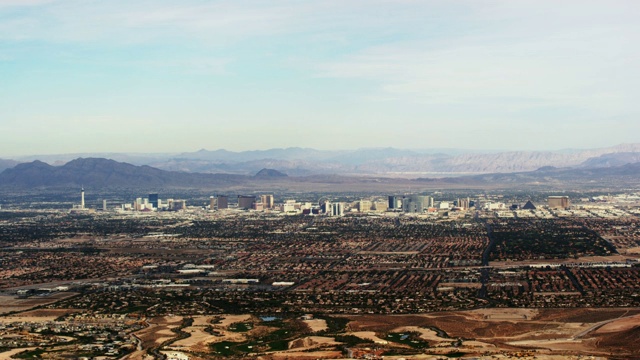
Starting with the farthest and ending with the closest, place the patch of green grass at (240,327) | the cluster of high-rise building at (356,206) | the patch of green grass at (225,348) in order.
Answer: the cluster of high-rise building at (356,206) → the patch of green grass at (240,327) → the patch of green grass at (225,348)

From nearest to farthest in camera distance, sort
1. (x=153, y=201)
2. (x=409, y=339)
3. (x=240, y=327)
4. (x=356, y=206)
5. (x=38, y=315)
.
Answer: (x=409, y=339) → (x=240, y=327) → (x=38, y=315) → (x=356, y=206) → (x=153, y=201)

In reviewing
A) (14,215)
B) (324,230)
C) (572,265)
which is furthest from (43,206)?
(572,265)

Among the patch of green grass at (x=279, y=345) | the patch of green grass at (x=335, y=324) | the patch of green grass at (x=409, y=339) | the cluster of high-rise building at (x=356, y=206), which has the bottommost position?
the patch of green grass at (x=279, y=345)

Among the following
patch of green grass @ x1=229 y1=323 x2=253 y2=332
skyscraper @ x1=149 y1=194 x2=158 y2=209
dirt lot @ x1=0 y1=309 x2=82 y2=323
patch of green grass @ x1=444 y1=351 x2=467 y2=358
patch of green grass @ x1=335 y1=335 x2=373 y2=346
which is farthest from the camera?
skyscraper @ x1=149 y1=194 x2=158 y2=209

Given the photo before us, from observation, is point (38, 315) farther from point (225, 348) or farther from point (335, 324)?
point (335, 324)

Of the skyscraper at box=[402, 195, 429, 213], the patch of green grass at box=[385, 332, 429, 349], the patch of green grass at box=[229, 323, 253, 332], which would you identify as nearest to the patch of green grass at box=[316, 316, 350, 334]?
the patch of green grass at box=[385, 332, 429, 349]

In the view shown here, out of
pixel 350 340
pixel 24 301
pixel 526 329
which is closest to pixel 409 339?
pixel 350 340

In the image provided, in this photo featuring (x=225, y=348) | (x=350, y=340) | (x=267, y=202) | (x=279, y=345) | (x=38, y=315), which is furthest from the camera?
(x=267, y=202)

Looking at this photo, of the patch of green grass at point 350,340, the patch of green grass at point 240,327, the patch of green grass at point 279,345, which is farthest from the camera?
the patch of green grass at point 240,327

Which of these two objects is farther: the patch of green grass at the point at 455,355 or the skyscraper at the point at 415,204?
the skyscraper at the point at 415,204

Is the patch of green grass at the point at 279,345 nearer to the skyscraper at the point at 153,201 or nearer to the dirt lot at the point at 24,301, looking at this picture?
the dirt lot at the point at 24,301

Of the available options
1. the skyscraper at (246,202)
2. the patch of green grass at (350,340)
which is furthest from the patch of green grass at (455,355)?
the skyscraper at (246,202)

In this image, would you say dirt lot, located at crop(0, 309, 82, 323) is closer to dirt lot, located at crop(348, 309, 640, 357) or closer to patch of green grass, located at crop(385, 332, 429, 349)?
dirt lot, located at crop(348, 309, 640, 357)
